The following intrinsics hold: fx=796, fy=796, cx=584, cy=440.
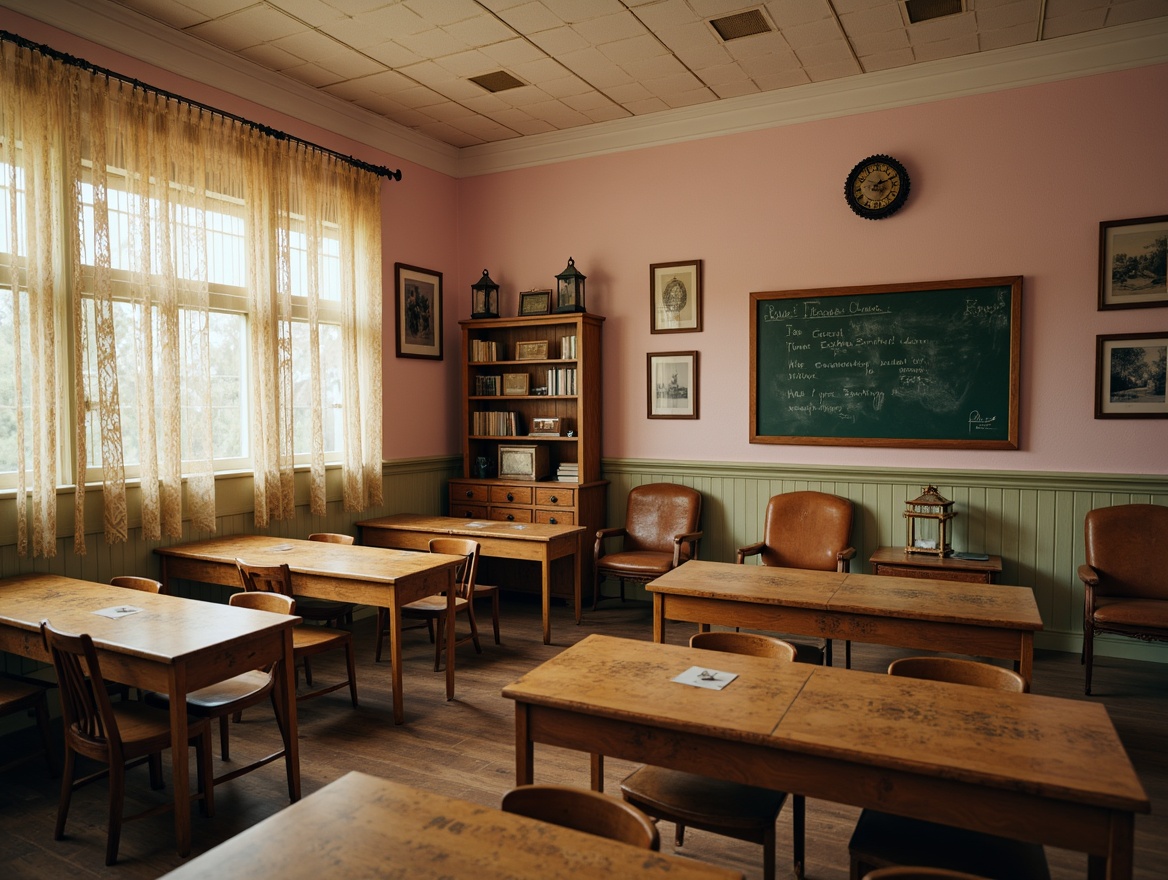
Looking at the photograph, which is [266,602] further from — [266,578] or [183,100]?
[183,100]

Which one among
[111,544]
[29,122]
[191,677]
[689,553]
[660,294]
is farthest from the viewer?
[660,294]

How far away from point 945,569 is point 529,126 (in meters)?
4.45

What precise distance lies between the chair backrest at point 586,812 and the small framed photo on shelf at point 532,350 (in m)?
→ 4.80

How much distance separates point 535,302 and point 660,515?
2.01 meters

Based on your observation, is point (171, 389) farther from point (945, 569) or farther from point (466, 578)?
point (945, 569)

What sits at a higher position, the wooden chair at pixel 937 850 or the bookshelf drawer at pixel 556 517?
the bookshelf drawer at pixel 556 517

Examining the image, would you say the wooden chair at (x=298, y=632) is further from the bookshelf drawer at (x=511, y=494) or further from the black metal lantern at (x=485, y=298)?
the black metal lantern at (x=485, y=298)

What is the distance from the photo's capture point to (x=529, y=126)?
249 inches

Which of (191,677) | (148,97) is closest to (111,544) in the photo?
(191,677)

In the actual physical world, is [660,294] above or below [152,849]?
above

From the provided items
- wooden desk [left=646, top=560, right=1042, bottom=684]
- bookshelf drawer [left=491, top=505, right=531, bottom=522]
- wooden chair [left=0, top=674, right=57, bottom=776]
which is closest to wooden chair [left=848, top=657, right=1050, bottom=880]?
wooden desk [left=646, top=560, right=1042, bottom=684]

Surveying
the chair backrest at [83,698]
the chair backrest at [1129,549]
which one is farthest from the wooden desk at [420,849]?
the chair backrest at [1129,549]

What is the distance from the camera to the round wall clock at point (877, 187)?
5.30 m

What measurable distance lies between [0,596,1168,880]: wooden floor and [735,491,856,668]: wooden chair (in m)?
0.66
